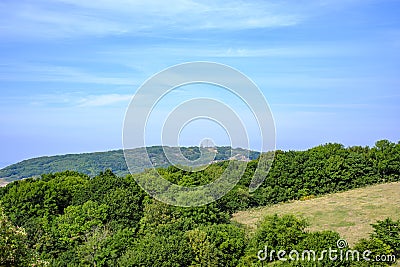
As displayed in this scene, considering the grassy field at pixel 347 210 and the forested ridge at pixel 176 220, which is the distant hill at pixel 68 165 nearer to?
the forested ridge at pixel 176 220

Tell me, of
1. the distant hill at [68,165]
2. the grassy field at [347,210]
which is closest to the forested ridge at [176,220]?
the grassy field at [347,210]

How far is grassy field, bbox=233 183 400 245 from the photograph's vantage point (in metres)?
36.6

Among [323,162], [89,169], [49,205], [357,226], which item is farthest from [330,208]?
[89,169]

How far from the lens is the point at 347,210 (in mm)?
41656

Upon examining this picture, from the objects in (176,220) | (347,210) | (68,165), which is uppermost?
(68,165)

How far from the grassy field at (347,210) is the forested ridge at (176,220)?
2.61 metres

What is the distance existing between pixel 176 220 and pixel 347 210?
17359 mm

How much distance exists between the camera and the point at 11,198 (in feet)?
141

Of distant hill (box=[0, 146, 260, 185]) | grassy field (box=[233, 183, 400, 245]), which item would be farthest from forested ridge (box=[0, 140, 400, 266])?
distant hill (box=[0, 146, 260, 185])

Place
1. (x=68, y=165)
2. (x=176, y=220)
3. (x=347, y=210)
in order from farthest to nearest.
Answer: (x=68, y=165), (x=347, y=210), (x=176, y=220)

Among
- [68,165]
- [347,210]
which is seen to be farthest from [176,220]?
[68,165]

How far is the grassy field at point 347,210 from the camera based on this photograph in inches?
1439

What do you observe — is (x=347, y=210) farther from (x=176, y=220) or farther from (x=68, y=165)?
(x=68, y=165)

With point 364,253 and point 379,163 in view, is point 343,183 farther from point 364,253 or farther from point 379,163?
point 364,253
